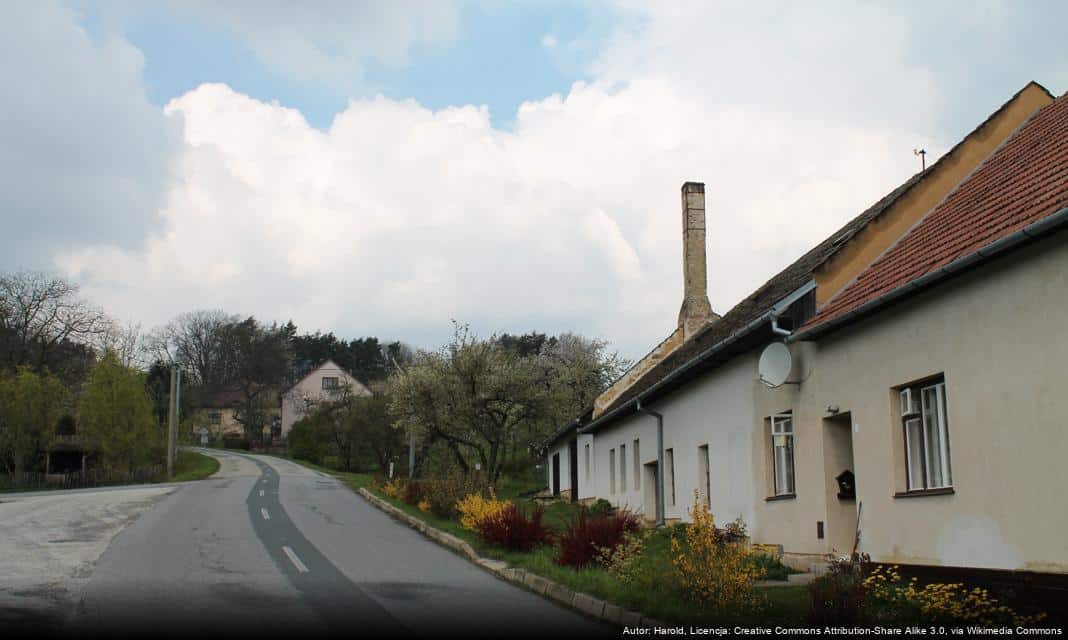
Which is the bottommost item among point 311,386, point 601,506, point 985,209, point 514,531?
point 601,506

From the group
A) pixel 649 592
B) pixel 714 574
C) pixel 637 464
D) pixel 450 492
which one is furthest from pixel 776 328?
pixel 637 464

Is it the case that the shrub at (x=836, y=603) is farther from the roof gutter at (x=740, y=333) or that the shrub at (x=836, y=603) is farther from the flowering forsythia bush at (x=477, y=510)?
the flowering forsythia bush at (x=477, y=510)

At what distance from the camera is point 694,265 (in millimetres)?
29359

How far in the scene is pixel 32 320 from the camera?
60312 millimetres

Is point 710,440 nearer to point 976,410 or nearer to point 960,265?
point 976,410

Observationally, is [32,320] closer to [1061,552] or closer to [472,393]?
[472,393]

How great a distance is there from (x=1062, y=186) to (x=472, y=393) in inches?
1048

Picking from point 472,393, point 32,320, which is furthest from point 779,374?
point 32,320

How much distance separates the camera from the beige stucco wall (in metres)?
8.91

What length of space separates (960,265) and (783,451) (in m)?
6.39

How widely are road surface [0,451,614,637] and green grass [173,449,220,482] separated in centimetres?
3210

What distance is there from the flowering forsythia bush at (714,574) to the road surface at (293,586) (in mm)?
1186

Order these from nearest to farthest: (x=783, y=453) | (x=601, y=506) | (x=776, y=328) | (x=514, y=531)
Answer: (x=776, y=328), (x=783, y=453), (x=514, y=531), (x=601, y=506)

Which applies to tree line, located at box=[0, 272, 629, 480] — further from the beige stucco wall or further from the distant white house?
the beige stucco wall
